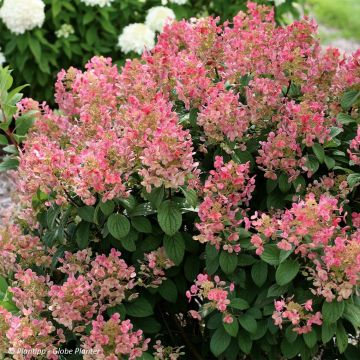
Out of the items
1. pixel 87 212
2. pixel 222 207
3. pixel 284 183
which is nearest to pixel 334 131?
pixel 284 183

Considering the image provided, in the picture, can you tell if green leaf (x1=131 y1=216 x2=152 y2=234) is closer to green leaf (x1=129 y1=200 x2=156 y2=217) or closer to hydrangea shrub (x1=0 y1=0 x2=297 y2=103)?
green leaf (x1=129 y1=200 x2=156 y2=217)

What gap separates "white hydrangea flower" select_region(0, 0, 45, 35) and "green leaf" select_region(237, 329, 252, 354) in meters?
3.36

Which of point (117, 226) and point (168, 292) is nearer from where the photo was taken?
point (117, 226)

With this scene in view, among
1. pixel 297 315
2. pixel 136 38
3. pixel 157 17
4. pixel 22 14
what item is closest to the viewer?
pixel 297 315

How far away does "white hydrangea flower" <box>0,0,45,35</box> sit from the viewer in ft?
15.9

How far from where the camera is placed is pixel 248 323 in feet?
6.85

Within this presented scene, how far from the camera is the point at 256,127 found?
2.38 meters

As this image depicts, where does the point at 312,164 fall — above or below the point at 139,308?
above

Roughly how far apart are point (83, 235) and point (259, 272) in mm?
570

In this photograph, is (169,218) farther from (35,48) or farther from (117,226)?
(35,48)

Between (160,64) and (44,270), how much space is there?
0.85 metres

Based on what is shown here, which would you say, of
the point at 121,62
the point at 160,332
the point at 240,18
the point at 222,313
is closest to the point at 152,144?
the point at 222,313

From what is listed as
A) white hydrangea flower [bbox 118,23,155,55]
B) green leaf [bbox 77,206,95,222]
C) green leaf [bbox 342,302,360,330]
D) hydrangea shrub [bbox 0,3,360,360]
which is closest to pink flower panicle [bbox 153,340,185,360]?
hydrangea shrub [bbox 0,3,360,360]

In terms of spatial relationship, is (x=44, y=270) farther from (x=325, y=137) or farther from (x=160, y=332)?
(x=325, y=137)
